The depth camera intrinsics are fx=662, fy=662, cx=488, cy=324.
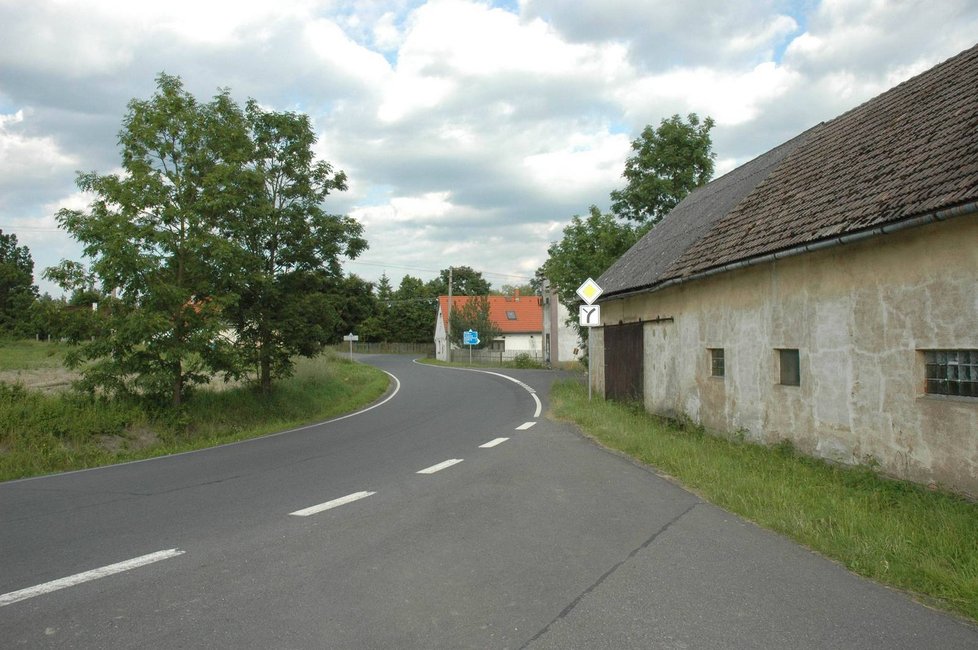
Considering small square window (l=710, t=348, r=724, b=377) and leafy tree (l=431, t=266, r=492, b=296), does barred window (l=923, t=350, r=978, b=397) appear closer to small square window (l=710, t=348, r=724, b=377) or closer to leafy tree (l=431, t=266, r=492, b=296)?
small square window (l=710, t=348, r=724, b=377)

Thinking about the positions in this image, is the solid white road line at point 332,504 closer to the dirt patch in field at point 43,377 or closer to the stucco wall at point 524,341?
the dirt patch in field at point 43,377

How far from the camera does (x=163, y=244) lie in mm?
14633

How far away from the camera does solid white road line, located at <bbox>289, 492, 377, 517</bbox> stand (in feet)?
20.5

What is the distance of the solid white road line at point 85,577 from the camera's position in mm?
4078

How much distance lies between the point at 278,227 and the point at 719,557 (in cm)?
1572

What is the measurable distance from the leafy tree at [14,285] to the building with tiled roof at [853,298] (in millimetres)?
12744

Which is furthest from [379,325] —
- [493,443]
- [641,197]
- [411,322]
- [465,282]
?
[493,443]

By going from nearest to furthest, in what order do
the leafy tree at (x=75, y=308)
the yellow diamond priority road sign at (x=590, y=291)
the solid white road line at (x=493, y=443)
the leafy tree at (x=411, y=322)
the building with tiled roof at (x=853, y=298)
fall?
1. the building with tiled roof at (x=853, y=298)
2. the solid white road line at (x=493, y=443)
3. the leafy tree at (x=75, y=308)
4. the yellow diamond priority road sign at (x=590, y=291)
5. the leafy tree at (x=411, y=322)

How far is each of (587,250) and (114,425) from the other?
18297mm

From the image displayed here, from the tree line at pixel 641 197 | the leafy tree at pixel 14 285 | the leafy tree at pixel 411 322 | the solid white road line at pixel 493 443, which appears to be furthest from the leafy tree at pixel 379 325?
the solid white road line at pixel 493 443

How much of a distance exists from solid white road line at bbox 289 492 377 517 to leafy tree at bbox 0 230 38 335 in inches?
379

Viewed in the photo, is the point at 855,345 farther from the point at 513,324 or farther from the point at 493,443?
the point at 513,324

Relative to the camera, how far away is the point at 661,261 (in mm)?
14820

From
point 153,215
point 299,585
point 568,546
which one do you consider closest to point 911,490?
point 568,546
